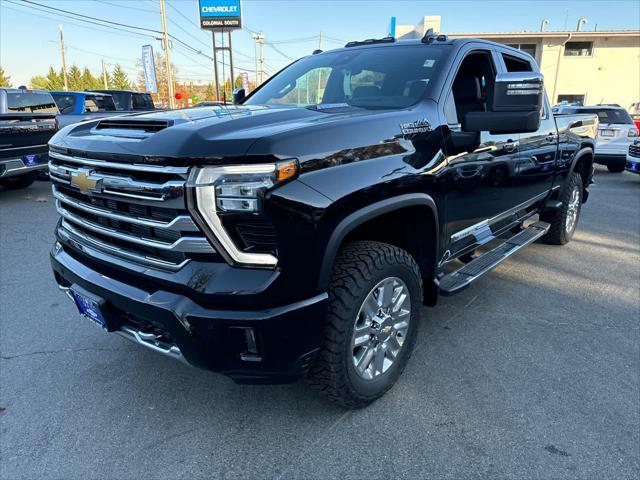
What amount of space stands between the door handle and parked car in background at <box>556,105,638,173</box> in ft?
32.0

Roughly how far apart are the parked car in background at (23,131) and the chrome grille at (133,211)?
20.7 feet

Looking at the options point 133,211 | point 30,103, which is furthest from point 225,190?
point 30,103

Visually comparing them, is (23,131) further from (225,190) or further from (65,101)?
(225,190)

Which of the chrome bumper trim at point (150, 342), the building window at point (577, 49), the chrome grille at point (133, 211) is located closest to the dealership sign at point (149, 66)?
the building window at point (577, 49)

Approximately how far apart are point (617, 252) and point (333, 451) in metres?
4.99

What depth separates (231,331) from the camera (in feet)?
6.31

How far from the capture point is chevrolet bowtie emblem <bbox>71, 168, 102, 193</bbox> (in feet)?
7.14

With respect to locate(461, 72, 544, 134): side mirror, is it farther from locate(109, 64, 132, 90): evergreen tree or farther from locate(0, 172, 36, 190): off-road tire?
locate(109, 64, 132, 90): evergreen tree

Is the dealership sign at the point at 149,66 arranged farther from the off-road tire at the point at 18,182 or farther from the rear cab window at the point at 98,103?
the off-road tire at the point at 18,182

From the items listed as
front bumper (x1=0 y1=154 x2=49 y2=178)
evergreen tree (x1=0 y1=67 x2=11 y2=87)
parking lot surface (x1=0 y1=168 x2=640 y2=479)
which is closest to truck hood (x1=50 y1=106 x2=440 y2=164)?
parking lot surface (x1=0 y1=168 x2=640 y2=479)

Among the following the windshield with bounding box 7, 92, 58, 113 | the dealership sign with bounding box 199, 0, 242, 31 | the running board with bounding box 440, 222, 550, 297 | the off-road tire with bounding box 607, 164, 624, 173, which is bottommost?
the off-road tire with bounding box 607, 164, 624, 173

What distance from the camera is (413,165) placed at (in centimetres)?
257

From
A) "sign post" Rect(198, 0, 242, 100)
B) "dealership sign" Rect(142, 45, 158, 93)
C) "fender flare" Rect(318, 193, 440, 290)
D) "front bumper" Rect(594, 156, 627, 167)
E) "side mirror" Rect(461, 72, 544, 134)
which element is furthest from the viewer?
"dealership sign" Rect(142, 45, 158, 93)

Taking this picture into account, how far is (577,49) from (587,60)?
0.99 meters
